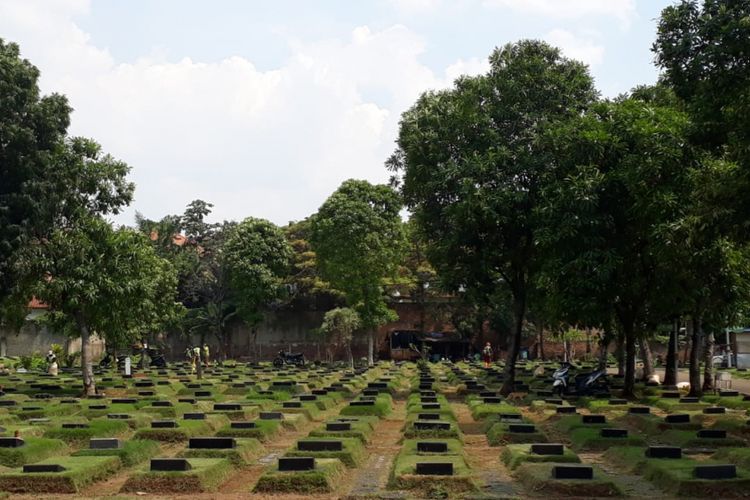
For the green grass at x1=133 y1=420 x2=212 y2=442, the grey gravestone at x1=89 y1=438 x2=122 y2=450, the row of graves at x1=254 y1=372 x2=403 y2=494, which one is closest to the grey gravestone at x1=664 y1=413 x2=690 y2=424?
the row of graves at x1=254 y1=372 x2=403 y2=494

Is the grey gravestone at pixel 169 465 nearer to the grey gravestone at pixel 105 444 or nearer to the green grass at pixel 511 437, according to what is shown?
the grey gravestone at pixel 105 444

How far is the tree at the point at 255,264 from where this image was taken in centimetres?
5384

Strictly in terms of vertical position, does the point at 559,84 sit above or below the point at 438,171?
above

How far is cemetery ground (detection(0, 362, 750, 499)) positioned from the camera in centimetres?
1090

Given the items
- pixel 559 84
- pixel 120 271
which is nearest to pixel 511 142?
pixel 559 84

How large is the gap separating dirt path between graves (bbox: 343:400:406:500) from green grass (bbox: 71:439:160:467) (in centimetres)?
347

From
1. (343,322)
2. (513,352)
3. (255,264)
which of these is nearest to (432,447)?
(513,352)

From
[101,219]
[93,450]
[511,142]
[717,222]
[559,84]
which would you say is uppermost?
[559,84]

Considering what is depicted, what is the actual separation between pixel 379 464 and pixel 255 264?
41.9 meters

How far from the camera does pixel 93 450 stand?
43.9ft

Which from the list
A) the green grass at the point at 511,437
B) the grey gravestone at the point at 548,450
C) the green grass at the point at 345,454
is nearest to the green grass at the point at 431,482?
the green grass at the point at 345,454

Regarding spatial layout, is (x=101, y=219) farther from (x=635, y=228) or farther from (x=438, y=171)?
(x=635, y=228)

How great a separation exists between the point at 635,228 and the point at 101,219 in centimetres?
1681

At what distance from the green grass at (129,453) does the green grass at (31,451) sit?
651 mm
